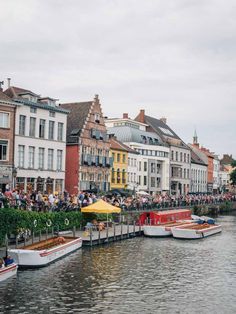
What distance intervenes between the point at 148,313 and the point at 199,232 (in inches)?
1093

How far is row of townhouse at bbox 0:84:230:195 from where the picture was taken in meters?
53.5

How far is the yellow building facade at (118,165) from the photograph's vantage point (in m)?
74.4

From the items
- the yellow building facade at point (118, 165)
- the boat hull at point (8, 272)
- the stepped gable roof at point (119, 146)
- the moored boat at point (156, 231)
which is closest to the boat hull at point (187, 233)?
the moored boat at point (156, 231)

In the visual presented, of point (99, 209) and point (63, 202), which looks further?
point (63, 202)

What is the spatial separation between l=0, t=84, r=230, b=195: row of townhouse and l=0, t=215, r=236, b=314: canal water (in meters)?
15.5

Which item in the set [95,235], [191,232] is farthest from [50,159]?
[95,235]

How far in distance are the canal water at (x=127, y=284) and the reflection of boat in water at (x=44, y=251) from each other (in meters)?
0.56

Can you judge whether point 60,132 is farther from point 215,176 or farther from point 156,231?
point 215,176

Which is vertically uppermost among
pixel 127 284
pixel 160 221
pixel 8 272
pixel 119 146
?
pixel 119 146

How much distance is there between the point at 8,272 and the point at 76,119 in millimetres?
44476

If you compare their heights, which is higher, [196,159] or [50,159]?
[196,159]

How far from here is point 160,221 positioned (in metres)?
49.9

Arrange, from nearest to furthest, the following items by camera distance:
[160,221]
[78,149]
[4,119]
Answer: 1. [160,221]
2. [4,119]
3. [78,149]

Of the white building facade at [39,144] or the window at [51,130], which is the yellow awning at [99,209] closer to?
the white building facade at [39,144]
